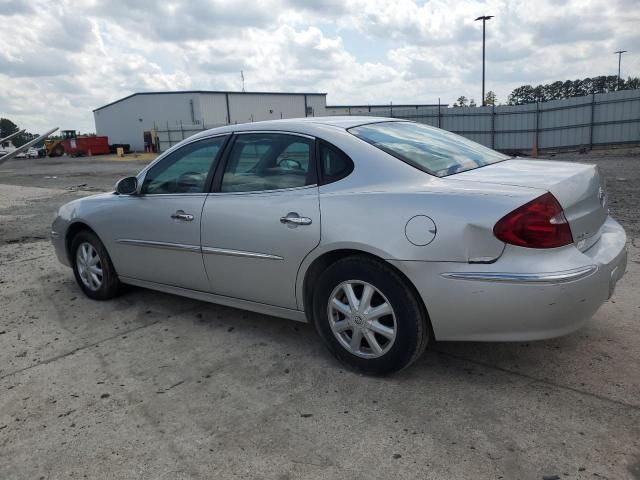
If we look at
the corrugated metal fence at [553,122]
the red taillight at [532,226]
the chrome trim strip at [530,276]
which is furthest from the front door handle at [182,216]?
the corrugated metal fence at [553,122]

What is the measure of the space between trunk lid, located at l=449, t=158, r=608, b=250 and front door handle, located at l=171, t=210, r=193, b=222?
1.88 metres

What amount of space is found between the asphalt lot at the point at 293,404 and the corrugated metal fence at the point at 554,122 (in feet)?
63.6

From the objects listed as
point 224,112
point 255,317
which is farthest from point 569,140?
point 224,112

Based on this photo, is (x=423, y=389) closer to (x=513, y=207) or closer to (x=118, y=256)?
(x=513, y=207)

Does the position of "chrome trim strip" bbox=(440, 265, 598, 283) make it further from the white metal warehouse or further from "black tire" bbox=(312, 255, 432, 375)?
the white metal warehouse

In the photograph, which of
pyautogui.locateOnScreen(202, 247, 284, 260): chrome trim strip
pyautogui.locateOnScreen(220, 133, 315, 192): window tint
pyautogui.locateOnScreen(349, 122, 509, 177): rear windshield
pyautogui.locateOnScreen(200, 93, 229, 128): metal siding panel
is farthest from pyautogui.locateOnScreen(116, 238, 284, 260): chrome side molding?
pyautogui.locateOnScreen(200, 93, 229, 128): metal siding panel

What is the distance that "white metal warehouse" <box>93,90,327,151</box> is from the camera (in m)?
47.7

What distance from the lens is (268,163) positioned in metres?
3.62

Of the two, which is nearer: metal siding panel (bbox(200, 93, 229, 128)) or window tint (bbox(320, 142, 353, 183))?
window tint (bbox(320, 142, 353, 183))

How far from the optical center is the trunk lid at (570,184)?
111 inches

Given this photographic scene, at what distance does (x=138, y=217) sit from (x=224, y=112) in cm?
4631

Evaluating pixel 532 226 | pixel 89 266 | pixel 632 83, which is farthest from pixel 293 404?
pixel 632 83

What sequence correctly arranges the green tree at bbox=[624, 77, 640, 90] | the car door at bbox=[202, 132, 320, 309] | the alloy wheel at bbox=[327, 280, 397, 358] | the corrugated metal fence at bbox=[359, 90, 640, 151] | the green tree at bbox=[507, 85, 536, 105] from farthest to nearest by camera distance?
1. the green tree at bbox=[507, 85, 536, 105]
2. the green tree at bbox=[624, 77, 640, 90]
3. the corrugated metal fence at bbox=[359, 90, 640, 151]
4. the car door at bbox=[202, 132, 320, 309]
5. the alloy wheel at bbox=[327, 280, 397, 358]

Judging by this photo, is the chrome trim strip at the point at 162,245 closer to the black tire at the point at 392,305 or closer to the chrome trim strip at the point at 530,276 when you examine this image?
the black tire at the point at 392,305
